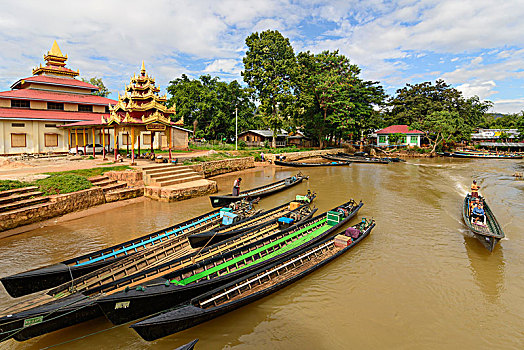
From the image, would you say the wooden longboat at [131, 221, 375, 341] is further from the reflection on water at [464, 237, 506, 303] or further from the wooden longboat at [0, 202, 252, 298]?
the reflection on water at [464, 237, 506, 303]

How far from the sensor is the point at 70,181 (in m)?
15.7

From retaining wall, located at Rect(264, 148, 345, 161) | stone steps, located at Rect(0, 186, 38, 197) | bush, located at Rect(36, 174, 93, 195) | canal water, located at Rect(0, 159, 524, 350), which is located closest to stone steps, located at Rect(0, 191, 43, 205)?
stone steps, located at Rect(0, 186, 38, 197)

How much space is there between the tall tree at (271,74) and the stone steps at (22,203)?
32019 mm

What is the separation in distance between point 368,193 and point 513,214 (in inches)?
325

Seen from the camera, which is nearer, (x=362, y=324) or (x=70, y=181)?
(x=362, y=324)

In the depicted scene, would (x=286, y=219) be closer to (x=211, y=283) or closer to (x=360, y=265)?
(x=360, y=265)

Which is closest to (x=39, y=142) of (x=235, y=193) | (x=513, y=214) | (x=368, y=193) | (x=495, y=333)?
(x=235, y=193)

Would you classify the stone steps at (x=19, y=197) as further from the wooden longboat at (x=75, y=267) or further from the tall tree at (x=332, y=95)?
the tall tree at (x=332, y=95)

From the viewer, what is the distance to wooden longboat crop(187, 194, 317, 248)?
9445 millimetres

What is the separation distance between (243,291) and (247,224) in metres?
4.71

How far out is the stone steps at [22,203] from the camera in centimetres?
1219

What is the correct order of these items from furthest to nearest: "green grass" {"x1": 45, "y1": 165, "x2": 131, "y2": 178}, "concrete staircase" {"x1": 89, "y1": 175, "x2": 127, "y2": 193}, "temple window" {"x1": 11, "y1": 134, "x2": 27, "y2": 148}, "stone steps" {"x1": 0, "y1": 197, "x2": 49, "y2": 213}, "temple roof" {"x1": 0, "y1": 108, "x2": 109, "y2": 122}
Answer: "temple window" {"x1": 11, "y1": 134, "x2": 27, "y2": 148} → "temple roof" {"x1": 0, "y1": 108, "x2": 109, "y2": 122} → "green grass" {"x1": 45, "y1": 165, "x2": 131, "y2": 178} → "concrete staircase" {"x1": 89, "y1": 175, "x2": 127, "y2": 193} → "stone steps" {"x1": 0, "y1": 197, "x2": 49, "y2": 213}

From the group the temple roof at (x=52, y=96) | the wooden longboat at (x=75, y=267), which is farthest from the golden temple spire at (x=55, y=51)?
the wooden longboat at (x=75, y=267)

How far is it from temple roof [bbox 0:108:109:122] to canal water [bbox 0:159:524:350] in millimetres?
18671
